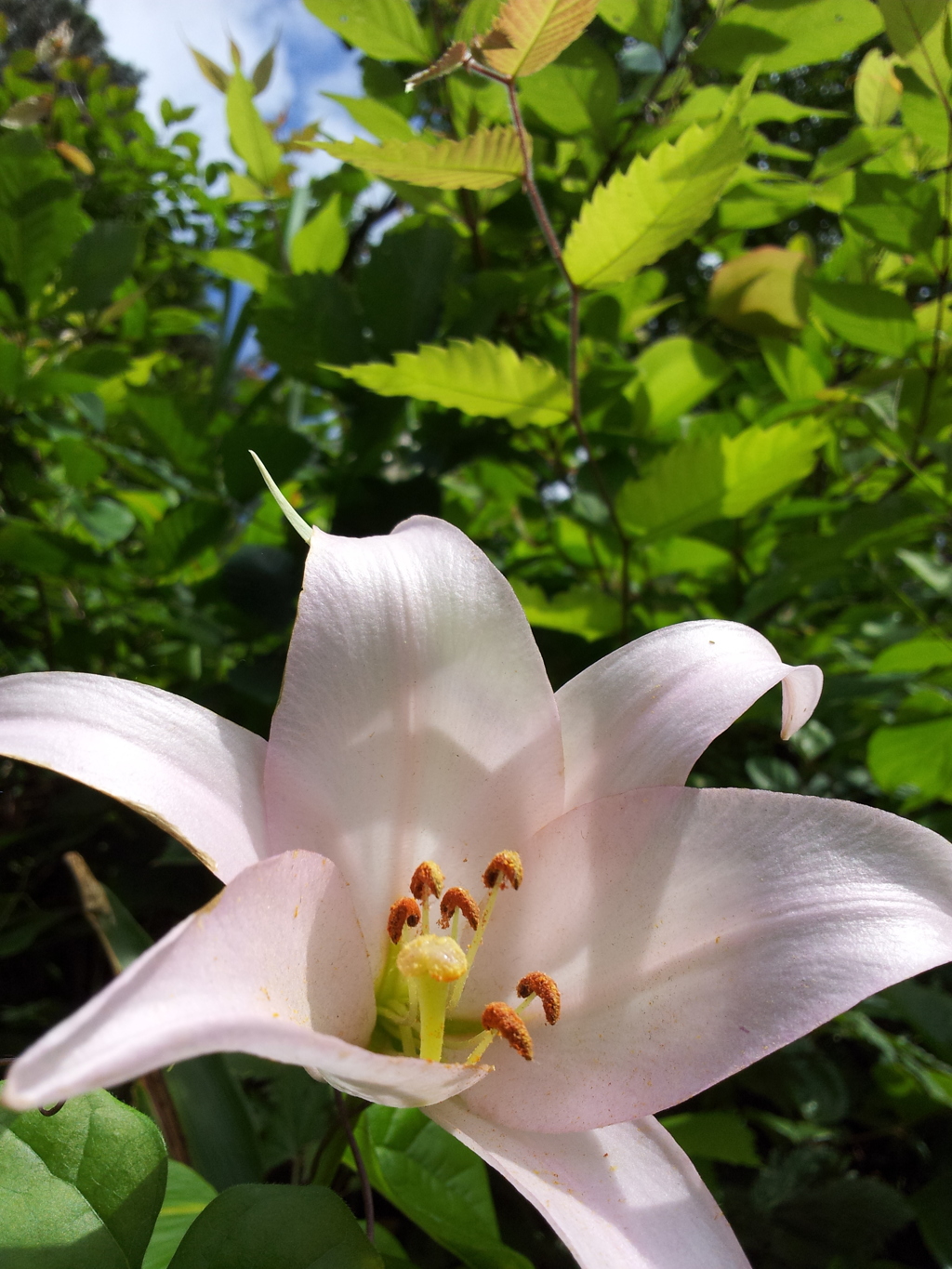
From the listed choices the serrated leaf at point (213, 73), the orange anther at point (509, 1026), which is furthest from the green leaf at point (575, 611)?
the serrated leaf at point (213, 73)

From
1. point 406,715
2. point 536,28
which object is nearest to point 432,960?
point 406,715

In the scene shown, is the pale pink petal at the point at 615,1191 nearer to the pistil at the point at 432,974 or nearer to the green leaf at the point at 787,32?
the pistil at the point at 432,974

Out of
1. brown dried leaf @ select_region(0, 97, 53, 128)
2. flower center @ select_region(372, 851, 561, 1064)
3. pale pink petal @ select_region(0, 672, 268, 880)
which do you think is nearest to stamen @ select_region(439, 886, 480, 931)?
flower center @ select_region(372, 851, 561, 1064)

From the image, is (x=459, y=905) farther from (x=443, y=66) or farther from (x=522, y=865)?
(x=443, y=66)

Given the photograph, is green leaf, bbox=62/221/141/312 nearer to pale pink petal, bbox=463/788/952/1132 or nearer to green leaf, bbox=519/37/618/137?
green leaf, bbox=519/37/618/137

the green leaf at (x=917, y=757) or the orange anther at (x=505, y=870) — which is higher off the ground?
the orange anther at (x=505, y=870)
